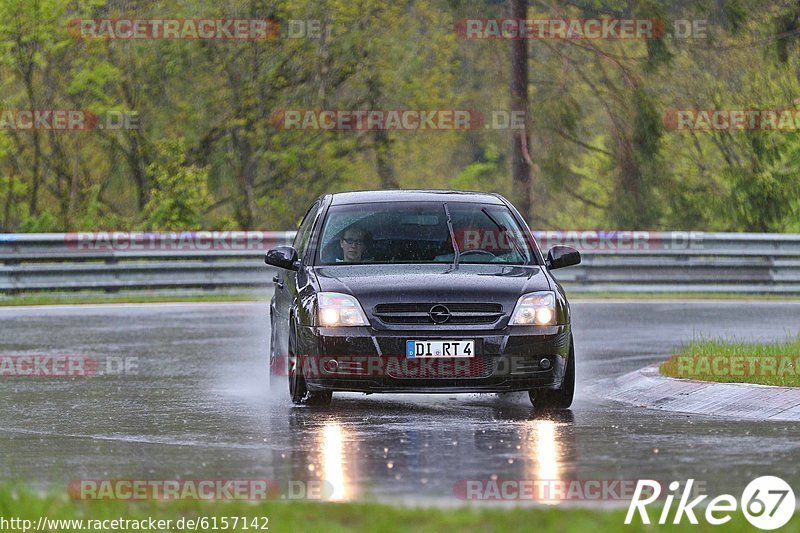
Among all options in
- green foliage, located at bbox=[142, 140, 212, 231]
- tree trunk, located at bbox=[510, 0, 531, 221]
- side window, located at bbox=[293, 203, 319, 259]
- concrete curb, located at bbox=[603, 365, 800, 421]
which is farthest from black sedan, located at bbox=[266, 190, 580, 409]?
green foliage, located at bbox=[142, 140, 212, 231]

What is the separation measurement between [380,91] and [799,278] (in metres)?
16.5

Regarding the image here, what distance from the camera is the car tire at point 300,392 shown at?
43.3 feet

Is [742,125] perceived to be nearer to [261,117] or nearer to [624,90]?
[624,90]

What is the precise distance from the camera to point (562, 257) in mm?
13859

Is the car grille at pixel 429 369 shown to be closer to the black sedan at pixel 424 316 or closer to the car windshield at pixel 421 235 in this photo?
the black sedan at pixel 424 316

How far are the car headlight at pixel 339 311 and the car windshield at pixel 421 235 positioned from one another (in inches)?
37.0

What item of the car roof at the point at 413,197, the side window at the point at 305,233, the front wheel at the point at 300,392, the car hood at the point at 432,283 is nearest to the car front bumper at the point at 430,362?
the car hood at the point at 432,283

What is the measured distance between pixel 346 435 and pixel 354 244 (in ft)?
8.98

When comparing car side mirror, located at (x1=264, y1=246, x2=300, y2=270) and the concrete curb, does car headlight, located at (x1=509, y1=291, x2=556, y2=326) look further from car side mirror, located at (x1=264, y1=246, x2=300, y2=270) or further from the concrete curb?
car side mirror, located at (x1=264, y1=246, x2=300, y2=270)

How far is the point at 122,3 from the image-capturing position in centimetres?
4381

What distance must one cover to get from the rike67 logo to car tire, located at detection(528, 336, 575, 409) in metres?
4.03

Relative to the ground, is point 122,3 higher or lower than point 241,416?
higher

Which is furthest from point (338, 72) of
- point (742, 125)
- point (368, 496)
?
point (368, 496)

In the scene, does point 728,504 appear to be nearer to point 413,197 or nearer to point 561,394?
point 561,394
